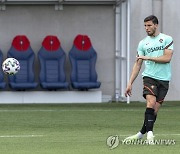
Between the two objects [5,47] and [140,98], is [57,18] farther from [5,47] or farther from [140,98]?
[140,98]

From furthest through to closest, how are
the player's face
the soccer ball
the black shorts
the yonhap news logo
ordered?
the soccer ball < the black shorts < the player's face < the yonhap news logo

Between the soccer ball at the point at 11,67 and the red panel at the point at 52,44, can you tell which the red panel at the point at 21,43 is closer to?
the red panel at the point at 52,44

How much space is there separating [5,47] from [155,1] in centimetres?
484

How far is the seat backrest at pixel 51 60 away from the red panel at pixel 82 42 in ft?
1.78

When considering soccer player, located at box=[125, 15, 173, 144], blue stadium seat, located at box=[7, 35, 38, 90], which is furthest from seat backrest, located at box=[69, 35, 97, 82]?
soccer player, located at box=[125, 15, 173, 144]

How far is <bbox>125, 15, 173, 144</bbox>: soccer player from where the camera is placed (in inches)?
443

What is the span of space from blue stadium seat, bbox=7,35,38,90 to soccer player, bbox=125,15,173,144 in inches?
457

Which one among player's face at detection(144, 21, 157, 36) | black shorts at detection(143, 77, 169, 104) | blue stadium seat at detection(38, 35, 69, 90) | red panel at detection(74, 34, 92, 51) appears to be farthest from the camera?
red panel at detection(74, 34, 92, 51)

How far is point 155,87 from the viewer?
11.4 meters

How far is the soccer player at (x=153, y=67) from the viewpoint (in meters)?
11.3

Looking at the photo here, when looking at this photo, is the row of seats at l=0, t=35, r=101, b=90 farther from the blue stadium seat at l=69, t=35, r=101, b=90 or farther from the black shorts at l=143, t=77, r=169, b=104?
the black shorts at l=143, t=77, r=169, b=104

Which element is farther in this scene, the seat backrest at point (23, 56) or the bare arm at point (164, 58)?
the seat backrest at point (23, 56)

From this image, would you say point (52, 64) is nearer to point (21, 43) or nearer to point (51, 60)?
point (51, 60)

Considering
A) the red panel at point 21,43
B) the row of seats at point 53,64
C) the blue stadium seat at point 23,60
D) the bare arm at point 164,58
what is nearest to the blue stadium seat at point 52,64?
the row of seats at point 53,64
